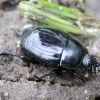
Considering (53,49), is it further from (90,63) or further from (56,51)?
(90,63)

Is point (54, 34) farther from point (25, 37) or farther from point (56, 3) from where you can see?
point (56, 3)

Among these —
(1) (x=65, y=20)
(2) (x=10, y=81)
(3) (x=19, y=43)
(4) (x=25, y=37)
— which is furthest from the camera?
(1) (x=65, y=20)

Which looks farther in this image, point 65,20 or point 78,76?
point 65,20

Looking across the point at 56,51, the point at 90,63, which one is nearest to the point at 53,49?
the point at 56,51

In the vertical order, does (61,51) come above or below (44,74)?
above

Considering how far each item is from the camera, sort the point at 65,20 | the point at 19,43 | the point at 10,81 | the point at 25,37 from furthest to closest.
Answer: the point at 65,20
the point at 19,43
the point at 25,37
the point at 10,81

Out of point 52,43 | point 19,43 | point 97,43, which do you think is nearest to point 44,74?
point 52,43
